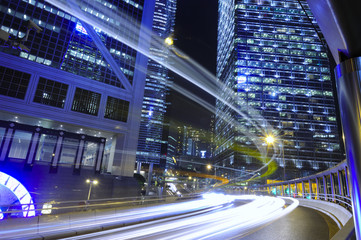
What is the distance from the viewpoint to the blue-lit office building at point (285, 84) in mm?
92875

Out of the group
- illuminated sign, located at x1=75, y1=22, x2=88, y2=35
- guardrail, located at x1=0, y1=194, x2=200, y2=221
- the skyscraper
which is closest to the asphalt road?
guardrail, located at x1=0, y1=194, x2=200, y2=221

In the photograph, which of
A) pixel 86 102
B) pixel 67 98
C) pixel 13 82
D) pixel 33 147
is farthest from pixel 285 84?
pixel 13 82

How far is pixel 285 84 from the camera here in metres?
99.5

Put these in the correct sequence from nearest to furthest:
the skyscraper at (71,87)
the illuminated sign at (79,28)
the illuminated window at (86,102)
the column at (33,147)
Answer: the column at (33,147) < the skyscraper at (71,87) < the illuminated window at (86,102) < the illuminated sign at (79,28)

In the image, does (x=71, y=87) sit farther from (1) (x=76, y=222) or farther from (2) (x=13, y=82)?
(1) (x=76, y=222)

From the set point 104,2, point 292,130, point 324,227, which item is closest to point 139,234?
point 324,227

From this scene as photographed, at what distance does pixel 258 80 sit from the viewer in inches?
3932

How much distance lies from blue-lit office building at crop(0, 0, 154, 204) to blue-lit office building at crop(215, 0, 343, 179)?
2422 inches

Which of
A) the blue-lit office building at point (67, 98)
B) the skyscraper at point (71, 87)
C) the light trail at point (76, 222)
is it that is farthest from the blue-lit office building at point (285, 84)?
the light trail at point (76, 222)

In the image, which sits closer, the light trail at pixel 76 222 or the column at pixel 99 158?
the light trail at pixel 76 222

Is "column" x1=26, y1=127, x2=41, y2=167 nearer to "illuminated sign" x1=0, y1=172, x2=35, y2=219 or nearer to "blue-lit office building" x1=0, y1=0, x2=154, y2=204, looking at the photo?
"blue-lit office building" x1=0, y1=0, x2=154, y2=204

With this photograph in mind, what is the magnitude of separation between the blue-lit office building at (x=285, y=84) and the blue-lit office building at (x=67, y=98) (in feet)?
202

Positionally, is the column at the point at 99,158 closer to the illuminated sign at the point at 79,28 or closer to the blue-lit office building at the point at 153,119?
the illuminated sign at the point at 79,28

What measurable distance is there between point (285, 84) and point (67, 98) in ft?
296
